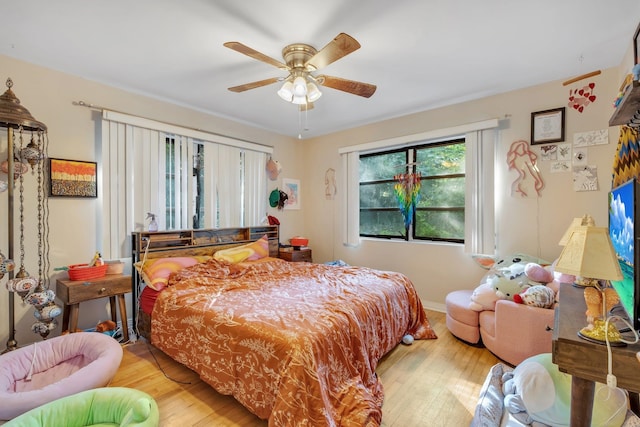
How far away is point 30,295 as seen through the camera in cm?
213

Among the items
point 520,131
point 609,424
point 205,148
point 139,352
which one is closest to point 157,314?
point 139,352

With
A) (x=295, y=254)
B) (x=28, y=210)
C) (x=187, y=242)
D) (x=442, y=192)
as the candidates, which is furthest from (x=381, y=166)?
(x=28, y=210)

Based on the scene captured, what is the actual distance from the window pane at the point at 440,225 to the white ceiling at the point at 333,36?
4.75 feet

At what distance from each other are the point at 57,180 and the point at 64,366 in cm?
159

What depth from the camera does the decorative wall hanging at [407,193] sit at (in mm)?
3770

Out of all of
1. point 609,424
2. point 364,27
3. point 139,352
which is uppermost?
point 364,27

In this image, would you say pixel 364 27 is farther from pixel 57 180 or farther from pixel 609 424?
pixel 57 180

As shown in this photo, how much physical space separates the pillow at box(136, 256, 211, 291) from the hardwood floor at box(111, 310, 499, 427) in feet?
2.00

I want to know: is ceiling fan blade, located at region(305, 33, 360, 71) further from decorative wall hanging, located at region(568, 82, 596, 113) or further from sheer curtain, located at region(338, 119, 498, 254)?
decorative wall hanging, located at region(568, 82, 596, 113)

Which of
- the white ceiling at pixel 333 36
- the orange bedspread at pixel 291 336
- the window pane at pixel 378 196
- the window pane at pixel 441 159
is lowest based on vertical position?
the orange bedspread at pixel 291 336

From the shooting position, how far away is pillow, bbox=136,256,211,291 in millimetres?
2533

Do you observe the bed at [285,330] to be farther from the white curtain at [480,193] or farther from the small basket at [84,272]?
the white curtain at [480,193]

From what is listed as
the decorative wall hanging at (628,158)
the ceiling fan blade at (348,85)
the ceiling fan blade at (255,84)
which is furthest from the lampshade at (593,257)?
the ceiling fan blade at (255,84)

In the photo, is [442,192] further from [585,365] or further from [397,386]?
[585,365]
